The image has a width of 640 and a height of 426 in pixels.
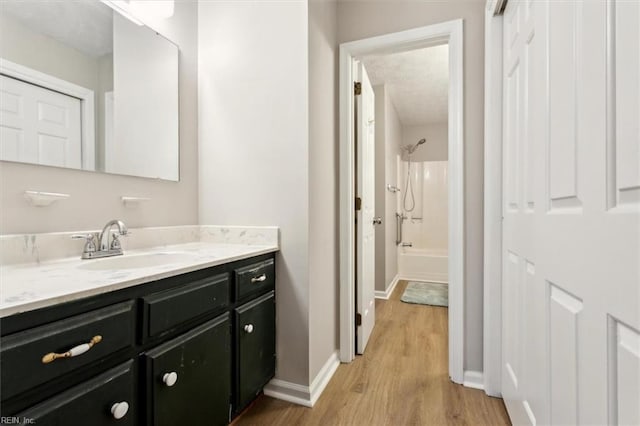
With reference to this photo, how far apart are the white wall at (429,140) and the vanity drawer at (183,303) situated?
468cm

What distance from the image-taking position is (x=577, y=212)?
735 millimetres

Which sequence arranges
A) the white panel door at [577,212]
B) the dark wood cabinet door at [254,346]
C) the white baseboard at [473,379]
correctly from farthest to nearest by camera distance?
the white baseboard at [473,379], the dark wood cabinet door at [254,346], the white panel door at [577,212]

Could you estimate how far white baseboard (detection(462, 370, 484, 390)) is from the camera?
171 cm

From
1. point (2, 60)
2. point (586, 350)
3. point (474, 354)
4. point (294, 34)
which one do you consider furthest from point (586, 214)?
point (2, 60)

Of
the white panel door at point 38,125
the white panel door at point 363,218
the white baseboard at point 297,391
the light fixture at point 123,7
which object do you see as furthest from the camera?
the white panel door at point 363,218

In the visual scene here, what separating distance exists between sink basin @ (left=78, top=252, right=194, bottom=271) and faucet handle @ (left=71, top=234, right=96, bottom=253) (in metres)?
0.08

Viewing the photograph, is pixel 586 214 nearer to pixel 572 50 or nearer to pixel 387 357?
pixel 572 50

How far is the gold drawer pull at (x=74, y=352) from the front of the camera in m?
0.65

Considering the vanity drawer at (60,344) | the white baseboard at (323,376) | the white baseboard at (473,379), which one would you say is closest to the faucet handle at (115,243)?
the vanity drawer at (60,344)

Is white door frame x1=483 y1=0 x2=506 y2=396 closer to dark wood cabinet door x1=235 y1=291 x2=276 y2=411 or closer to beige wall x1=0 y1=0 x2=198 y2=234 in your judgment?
dark wood cabinet door x1=235 y1=291 x2=276 y2=411

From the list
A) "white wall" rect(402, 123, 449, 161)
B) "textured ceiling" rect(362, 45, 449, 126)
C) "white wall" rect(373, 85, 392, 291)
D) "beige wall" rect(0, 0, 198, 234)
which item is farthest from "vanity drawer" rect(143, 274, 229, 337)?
"white wall" rect(402, 123, 449, 161)

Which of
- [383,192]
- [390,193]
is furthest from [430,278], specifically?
[383,192]

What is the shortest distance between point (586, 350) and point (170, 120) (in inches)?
77.6

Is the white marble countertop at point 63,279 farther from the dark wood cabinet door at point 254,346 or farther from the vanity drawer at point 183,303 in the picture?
the dark wood cabinet door at point 254,346
